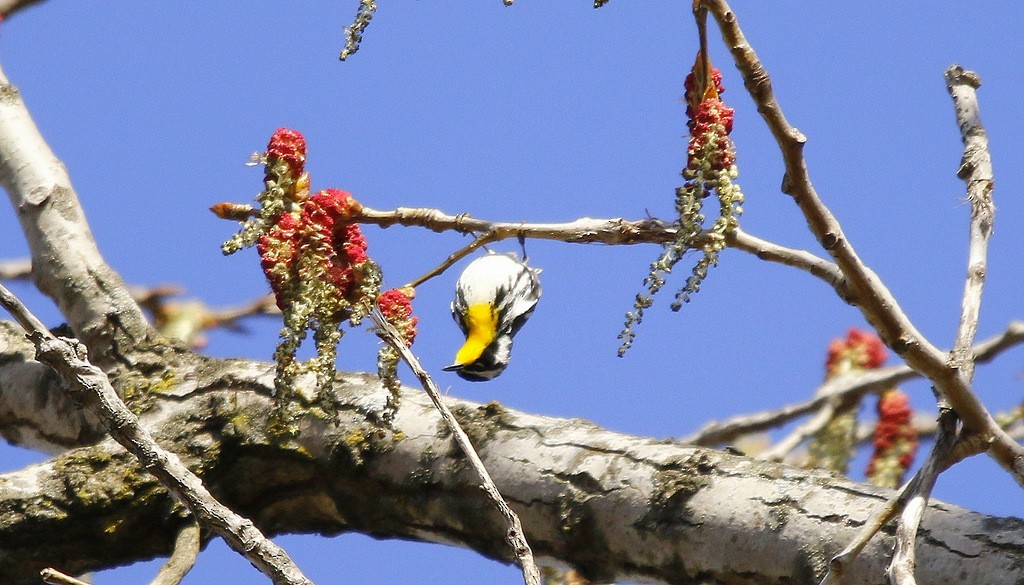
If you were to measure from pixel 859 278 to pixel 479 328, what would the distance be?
141cm

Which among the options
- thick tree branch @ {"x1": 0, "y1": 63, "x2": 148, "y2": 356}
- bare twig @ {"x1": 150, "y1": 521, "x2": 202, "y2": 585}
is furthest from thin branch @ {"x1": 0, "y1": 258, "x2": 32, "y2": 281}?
bare twig @ {"x1": 150, "y1": 521, "x2": 202, "y2": 585}

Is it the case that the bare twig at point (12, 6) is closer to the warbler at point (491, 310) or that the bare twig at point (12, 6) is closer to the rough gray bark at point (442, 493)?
the rough gray bark at point (442, 493)

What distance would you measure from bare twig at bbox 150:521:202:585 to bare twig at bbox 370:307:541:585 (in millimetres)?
562

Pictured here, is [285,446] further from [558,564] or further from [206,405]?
[558,564]

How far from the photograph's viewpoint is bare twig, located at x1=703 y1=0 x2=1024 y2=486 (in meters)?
1.64

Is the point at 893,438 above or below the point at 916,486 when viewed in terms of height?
above

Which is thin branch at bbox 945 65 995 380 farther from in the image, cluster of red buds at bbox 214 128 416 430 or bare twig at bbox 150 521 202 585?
bare twig at bbox 150 521 202 585

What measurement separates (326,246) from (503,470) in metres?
0.56

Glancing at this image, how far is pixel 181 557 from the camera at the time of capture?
215 cm

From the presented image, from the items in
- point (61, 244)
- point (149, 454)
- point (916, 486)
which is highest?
point (61, 244)

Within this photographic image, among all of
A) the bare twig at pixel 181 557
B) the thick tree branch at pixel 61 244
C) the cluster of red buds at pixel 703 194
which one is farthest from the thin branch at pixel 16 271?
the cluster of red buds at pixel 703 194

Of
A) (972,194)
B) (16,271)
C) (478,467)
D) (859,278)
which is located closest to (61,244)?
(16,271)

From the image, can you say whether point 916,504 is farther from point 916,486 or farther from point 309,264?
point 309,264

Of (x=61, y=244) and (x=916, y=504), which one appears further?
(x=61, y=244)
